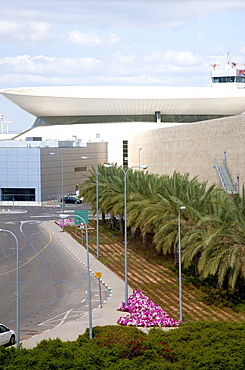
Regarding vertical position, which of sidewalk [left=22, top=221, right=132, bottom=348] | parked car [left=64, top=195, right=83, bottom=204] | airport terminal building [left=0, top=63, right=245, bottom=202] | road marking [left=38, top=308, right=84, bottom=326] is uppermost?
airport terminal building [left=0, top=63, right=245, bottom=202]

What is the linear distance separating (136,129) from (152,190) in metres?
67.2

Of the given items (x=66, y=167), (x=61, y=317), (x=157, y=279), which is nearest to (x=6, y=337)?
(x=61, y=317)

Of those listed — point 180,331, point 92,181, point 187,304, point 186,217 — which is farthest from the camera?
point 92,181

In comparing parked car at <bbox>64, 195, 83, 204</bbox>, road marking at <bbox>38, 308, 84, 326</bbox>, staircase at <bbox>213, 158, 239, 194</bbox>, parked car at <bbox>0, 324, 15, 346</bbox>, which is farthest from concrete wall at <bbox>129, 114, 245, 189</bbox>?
parked car at <bbox>0, 324, 15, 346</bbox>

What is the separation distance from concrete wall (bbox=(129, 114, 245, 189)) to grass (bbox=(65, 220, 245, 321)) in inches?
333

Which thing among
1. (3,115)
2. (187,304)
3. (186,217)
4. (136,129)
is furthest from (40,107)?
(187,304)

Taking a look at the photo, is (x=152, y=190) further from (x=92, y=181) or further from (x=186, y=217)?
(x=92, y=181)

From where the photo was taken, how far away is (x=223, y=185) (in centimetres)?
5091

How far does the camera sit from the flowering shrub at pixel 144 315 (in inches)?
1164

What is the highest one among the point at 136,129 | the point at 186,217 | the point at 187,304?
the point at 136,129

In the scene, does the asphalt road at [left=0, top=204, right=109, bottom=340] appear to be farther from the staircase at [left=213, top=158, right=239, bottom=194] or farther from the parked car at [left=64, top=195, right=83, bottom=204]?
the parked car at [left=64, top=195, right=83, bottom=204]

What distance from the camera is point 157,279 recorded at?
40.2 meters

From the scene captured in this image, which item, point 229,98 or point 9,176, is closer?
point 9,176

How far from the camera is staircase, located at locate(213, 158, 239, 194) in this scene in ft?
164
